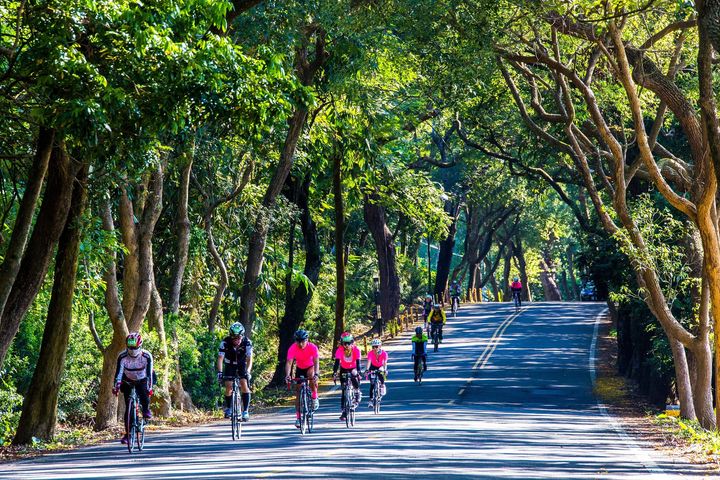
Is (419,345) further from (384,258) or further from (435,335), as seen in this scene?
(384,258)

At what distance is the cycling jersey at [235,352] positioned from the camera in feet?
66.4

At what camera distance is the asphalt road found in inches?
586

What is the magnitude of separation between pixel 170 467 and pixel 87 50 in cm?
646

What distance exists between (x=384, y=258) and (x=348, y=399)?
29.0 m

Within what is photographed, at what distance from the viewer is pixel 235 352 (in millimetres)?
20328

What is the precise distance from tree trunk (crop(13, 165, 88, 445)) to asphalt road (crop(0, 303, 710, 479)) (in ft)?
5.14

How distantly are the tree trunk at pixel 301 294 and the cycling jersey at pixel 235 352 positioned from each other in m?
19.1

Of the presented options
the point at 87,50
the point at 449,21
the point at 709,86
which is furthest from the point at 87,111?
the point at 449,21

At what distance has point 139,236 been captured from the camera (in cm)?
2697

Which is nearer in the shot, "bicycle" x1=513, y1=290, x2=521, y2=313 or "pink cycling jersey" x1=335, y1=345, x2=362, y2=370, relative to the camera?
"pink cycling jersey" x1=335, y1=345, x2=362, y2=370

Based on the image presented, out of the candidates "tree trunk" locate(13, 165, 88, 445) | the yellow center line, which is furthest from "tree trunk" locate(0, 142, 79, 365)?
the yellow center line

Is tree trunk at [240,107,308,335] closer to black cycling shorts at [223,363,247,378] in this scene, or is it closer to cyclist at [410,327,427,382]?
cyclist at [410,327,427,382]

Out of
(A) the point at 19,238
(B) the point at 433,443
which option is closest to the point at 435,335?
(B) the point at 433,443

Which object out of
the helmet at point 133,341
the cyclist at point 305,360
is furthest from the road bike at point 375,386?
the helmet at point 133,341
